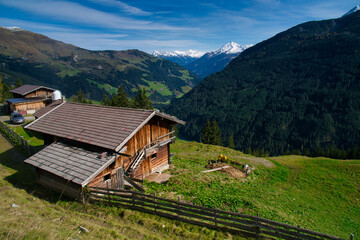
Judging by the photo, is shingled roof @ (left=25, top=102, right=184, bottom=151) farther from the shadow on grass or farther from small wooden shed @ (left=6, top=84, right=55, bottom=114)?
small wooden shed @ (left=6, top=84, right=55, bottom=114)

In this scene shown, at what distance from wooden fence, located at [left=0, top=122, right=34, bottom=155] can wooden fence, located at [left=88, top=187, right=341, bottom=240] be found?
1704 cm

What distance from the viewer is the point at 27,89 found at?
6381 centimetres

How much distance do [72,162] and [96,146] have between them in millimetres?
2328

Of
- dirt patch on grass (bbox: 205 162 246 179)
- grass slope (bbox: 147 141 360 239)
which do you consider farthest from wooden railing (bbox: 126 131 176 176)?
dirt patch on grass (bbox: 205 162 246 179)

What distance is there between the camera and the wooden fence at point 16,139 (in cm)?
2736

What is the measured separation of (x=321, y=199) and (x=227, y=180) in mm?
11512

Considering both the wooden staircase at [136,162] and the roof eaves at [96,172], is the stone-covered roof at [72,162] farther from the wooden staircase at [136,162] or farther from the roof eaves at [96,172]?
the wooden staircase at [136,162]

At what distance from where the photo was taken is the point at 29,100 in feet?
186

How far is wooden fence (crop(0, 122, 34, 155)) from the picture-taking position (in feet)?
89.8

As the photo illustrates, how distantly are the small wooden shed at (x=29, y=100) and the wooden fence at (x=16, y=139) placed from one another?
1762 centimetres

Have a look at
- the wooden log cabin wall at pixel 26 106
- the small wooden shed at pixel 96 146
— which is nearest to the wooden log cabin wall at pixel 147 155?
the small wooden shed at pixel 96 146

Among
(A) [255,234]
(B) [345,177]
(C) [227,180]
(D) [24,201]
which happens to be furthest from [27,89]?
(B) [345,177]

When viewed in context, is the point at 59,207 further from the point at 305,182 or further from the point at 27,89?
the point at 27,89

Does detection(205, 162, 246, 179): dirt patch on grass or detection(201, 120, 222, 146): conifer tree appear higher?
detection(205, 162, 246, 179): dirt patch on grass
